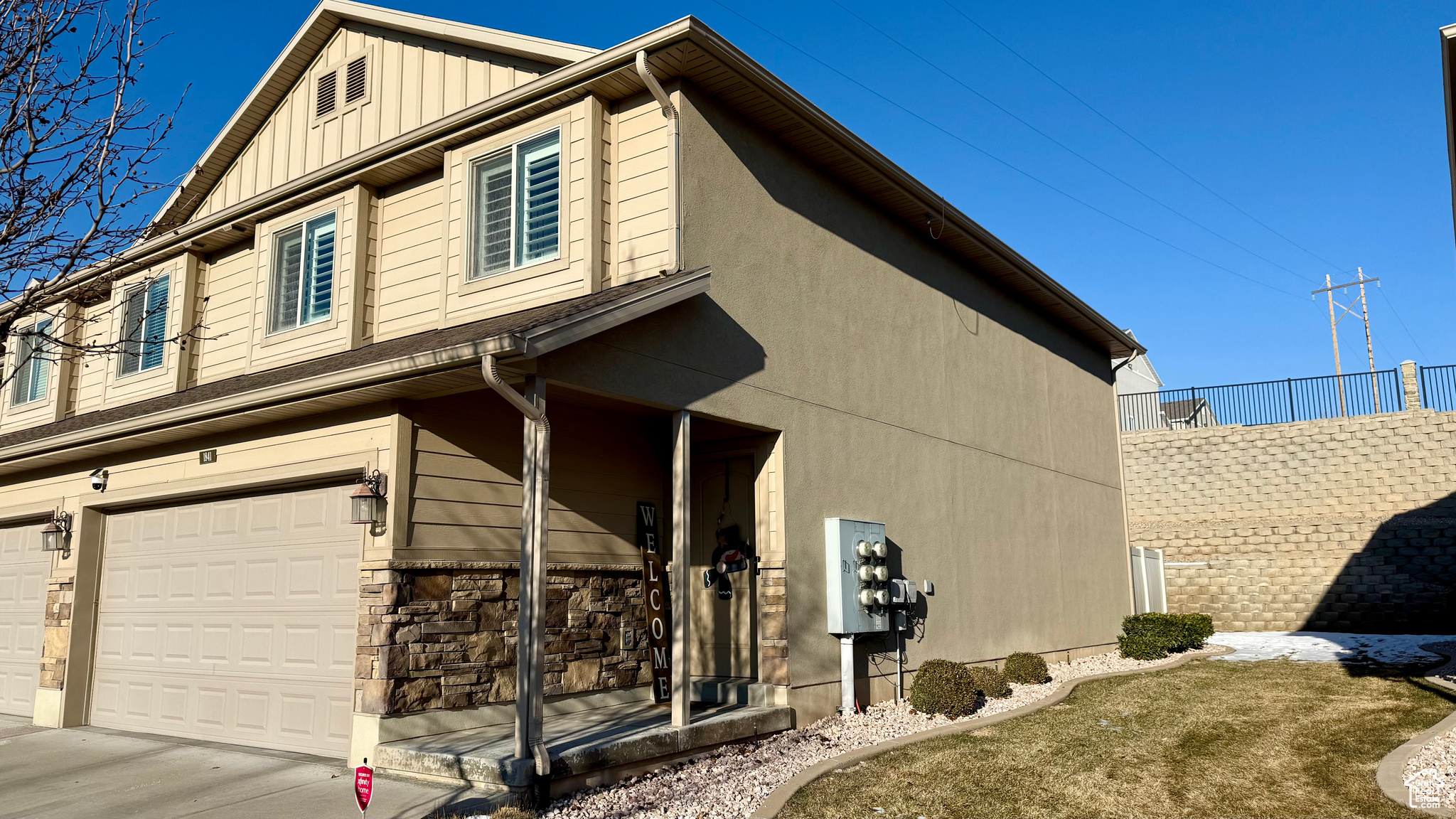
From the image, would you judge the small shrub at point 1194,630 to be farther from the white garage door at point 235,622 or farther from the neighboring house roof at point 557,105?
the white garage door at point 235,622

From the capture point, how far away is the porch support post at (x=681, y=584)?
8195mm

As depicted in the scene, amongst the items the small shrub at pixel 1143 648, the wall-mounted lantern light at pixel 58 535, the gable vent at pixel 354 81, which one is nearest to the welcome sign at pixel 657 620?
the gable vent at pixel 354 81

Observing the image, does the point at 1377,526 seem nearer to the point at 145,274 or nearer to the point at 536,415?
the point at 536,415

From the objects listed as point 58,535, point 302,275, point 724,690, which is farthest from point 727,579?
point 58,535

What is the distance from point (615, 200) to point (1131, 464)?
17.4 metres

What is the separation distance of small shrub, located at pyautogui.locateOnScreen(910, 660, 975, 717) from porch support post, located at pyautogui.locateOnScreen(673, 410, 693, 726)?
3081 millimetres

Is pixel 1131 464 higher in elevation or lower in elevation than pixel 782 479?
higher

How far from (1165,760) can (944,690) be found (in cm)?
259

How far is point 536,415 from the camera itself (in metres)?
7.44

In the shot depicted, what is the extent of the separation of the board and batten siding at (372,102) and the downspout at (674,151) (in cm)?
173

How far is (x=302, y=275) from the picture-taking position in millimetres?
11289

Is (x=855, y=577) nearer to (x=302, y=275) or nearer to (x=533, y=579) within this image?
(x=533, y=579)

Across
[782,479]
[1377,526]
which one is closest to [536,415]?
[782,479]

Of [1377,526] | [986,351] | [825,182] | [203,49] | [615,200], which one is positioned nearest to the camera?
[203,49]
